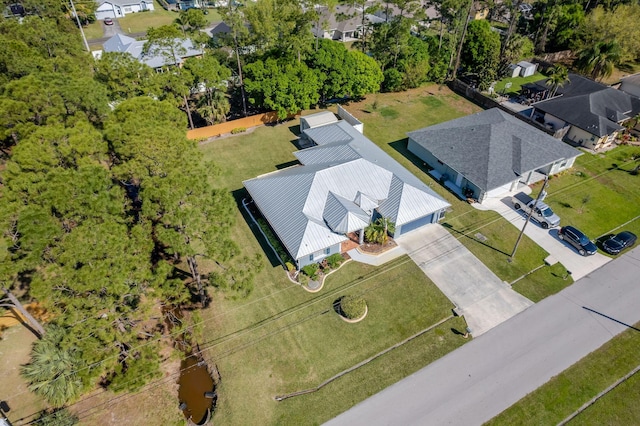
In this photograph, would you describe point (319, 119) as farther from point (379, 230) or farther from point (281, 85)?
point (379, 230)

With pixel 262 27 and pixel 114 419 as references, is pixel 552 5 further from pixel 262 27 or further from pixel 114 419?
pixel 114 419

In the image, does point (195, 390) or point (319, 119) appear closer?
point (195, 390)

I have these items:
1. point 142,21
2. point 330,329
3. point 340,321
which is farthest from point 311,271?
point 142,21

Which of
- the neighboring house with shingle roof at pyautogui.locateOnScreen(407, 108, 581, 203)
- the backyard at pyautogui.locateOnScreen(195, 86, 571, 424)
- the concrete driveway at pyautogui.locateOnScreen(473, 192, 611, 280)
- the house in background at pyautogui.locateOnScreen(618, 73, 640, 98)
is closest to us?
the backyard at pyautogui.locateOnScreen(195, 86, 571, 424)

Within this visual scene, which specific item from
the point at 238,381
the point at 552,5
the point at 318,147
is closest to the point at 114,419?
the point at 238,381

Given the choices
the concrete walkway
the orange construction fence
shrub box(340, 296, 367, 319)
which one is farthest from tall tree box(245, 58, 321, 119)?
shrub box(340, 296, 367, 319)

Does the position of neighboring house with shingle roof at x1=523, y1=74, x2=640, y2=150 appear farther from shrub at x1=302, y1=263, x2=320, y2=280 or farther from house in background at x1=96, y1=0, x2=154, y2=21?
house in background at x1=96, y1=0, x2=154, y2=21
